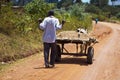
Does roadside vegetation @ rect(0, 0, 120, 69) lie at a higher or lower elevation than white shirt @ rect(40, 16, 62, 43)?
lower

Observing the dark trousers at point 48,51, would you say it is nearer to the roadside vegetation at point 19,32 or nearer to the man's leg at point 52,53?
the man's leg at point 52,53

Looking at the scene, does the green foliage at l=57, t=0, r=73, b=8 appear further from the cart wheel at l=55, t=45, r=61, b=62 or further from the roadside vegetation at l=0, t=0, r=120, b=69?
the cart wheel at l=55, t=45, r=61, b=62

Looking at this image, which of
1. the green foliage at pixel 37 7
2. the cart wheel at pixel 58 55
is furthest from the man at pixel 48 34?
the green foliage at pixel 37 7

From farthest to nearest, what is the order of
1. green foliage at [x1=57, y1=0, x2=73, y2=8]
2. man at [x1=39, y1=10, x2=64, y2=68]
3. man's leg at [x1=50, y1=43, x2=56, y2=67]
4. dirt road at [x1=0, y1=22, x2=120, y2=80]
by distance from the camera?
green foliage at [x1=57, y1=0, x2=73, y2=8] < man's leg at [x1=50, y1=43, x2=56, y2=67] < man at [x1=39, y1=10, x2=64, y2=68] < dirt road at [x1=0, y1=22, x2=120, y2=80]

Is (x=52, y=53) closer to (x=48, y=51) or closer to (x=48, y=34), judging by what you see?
(x=48, y=51)

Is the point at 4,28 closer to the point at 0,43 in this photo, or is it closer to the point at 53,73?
the point at 0,43

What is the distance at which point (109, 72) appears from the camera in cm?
1291

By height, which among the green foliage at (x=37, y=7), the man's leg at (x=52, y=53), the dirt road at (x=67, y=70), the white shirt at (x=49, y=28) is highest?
the white shirt at (x=49, y=28)

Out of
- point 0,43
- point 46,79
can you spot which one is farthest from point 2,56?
point 46,79

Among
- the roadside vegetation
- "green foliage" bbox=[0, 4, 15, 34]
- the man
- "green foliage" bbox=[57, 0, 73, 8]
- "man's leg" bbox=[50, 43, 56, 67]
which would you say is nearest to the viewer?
the man

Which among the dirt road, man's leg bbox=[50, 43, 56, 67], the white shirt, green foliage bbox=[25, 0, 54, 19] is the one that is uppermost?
the white shirt

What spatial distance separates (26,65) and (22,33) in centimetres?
533

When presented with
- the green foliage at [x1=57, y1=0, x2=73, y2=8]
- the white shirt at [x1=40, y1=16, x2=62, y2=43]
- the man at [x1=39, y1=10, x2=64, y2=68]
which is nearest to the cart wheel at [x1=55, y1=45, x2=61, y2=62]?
the man at [x1=39, y1=10, x2=64, y2=68]

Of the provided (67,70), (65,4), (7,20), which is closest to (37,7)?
(7,20)
